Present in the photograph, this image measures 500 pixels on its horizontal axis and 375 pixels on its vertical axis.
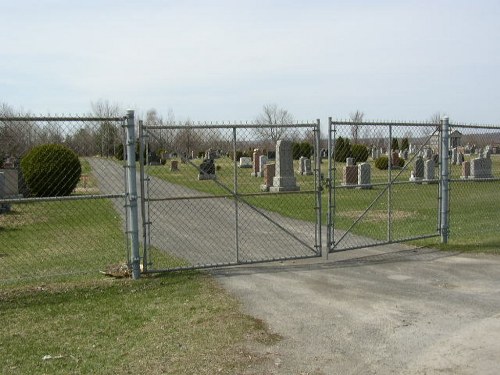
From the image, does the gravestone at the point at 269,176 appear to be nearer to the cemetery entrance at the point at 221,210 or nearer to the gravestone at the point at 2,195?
the cemetery entrance at the point at 221,210

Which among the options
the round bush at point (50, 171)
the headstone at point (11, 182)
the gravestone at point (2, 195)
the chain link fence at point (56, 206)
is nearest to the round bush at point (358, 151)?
the chain link fence at point (56, 206)

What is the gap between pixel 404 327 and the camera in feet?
18.2

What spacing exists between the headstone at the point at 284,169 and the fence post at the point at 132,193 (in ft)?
46.2

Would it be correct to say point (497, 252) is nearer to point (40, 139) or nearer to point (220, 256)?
point (220, 256)

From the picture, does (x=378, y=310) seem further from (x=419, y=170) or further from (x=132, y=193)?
(x=419, y=170)

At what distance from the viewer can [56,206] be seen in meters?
18.6

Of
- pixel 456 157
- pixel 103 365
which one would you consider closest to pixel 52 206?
pixel 103 365

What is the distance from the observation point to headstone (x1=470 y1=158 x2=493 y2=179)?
25.6 meters

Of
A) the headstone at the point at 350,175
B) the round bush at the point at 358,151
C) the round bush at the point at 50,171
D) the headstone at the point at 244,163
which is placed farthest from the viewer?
the headstone at the point at 244,163

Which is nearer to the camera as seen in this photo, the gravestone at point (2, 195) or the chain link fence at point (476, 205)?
the chain link fence at point (476, 205)

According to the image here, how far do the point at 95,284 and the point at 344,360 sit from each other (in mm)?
3838

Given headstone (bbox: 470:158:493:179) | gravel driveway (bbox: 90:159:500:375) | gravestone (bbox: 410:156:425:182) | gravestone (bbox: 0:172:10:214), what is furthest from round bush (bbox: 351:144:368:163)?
gravel driveway (bbox: 90:159:500:375)

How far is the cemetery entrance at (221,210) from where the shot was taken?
7.95 metres

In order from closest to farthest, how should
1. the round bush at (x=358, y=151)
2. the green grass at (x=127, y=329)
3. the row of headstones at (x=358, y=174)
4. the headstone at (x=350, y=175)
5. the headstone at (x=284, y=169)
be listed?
the green grass at (x=127, y=329)
the headstone at (x=284, y=169)
the row of headstones at (x=358, y=174)
the headstone at (x=350, y=175)
the round bush at (x=358, y=151)
